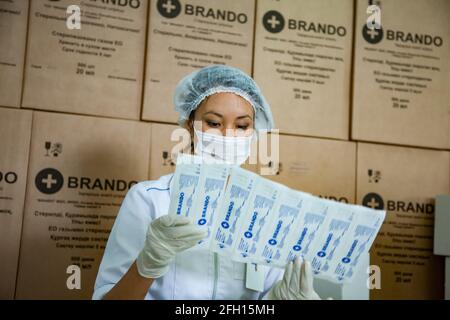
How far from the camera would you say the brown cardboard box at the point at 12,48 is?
1.47 metres

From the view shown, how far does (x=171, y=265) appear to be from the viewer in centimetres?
125

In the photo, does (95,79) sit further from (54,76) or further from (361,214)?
(361,214)

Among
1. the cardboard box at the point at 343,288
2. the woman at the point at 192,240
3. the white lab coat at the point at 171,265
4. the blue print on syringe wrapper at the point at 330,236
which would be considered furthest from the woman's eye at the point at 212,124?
the cardboard box at the point at 343,288

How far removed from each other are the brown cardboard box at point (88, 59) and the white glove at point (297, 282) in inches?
29.9

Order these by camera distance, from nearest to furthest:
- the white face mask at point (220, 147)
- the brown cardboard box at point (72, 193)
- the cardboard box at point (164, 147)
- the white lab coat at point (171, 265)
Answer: the white lab coat at point (171, 265) < the white face mask at point (220, 147) < the brown cardboard box at point (72, 193) < the cardboard box at point (164, 147)

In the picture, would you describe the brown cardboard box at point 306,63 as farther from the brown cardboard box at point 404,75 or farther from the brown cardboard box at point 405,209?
the brown cardboard box at point 405,209

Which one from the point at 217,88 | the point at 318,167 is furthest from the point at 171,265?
the point at 318,167

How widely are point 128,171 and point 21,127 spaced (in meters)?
0.36

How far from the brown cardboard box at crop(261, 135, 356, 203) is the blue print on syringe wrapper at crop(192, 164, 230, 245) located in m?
0.60

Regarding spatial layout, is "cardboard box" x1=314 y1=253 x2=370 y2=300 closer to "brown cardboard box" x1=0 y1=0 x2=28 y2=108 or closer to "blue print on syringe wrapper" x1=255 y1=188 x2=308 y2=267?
"blue print on syringe wrapper" x1=255 y1=188 x2=308 y2=267

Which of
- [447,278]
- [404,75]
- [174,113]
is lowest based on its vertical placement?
[447,278]

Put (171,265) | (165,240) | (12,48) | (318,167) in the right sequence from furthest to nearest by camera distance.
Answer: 1. (318,167)
2. (12,48)
3. (171,265)
4. (165,240)

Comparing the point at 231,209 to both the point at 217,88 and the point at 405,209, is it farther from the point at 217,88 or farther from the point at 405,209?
the point at 405,209

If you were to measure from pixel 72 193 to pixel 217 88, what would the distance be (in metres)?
0.58
